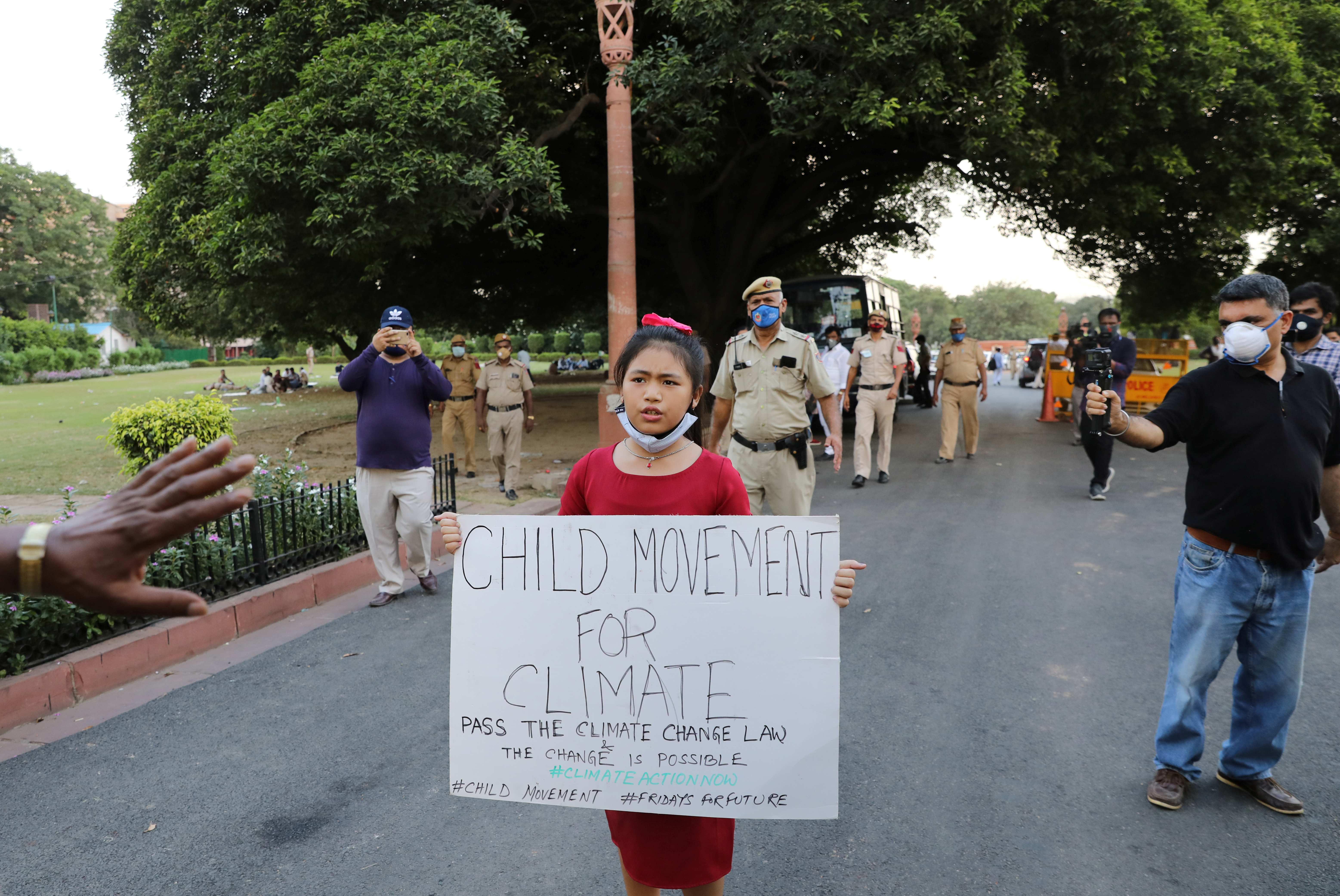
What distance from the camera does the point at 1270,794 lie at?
3402 mm

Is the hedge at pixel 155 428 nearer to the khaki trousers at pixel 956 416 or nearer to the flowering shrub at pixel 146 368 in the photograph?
the khaki trousers at pixel 956 416

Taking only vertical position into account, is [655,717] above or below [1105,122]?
below

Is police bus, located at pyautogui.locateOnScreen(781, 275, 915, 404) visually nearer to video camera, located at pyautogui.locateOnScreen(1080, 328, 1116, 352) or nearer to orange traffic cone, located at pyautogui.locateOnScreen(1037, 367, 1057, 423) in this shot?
orange traffic cone, located at pyautogui.locateOnScreen(1037, 367, 1057, 423)

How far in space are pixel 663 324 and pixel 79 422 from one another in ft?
74.5

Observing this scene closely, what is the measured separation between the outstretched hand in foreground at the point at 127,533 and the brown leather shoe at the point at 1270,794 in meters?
3.77

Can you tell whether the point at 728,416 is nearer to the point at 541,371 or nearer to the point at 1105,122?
the point at 1105,122

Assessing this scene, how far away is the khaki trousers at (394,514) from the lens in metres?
6.27

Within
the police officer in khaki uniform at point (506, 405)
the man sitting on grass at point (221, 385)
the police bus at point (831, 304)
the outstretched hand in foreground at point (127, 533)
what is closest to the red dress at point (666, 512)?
A: the outstretched hand in foreground at point (127, 533)

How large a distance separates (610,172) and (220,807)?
8.62 m

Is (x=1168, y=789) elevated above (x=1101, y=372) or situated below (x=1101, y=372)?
below

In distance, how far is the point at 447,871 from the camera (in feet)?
10.1

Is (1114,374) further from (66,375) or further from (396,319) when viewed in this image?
(66,375)

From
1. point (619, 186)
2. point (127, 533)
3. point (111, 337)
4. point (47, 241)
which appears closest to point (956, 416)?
point (619, 186)

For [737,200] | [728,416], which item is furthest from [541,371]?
[728,416]
